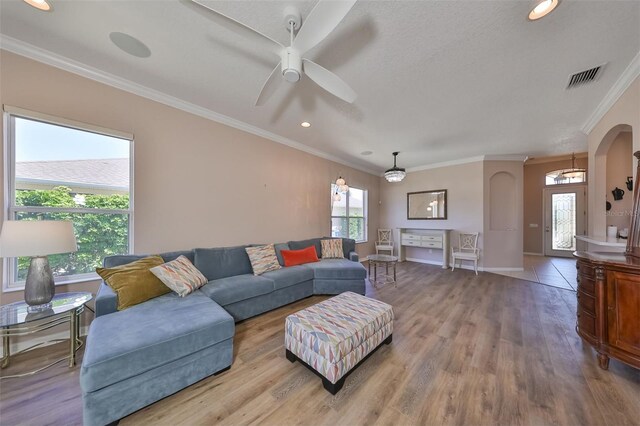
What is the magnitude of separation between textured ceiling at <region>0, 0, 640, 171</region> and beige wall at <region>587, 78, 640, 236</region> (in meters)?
0.23

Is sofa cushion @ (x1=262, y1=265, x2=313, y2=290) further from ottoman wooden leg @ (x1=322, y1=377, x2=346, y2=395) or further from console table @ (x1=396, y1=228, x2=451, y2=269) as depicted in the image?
console table @ (x1=396, y1=228, x2=451, y2=269)

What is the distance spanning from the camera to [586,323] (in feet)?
6.63

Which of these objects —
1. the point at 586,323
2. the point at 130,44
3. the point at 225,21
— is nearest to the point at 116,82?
the point at 130,44

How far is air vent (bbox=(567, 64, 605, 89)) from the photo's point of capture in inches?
88.8

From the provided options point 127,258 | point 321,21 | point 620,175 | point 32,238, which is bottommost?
point 127,258

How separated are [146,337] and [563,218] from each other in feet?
32.7

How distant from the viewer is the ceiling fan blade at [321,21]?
4.12 feet

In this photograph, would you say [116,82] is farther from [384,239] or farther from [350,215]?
[384,239]

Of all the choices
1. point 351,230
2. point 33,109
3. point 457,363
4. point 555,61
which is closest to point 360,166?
point 351,230

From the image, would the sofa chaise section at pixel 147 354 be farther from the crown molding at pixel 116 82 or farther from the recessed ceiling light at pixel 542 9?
the recessed ceiling light at pixel 542 9

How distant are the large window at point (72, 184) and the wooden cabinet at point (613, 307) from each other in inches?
187

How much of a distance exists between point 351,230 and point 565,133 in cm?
457

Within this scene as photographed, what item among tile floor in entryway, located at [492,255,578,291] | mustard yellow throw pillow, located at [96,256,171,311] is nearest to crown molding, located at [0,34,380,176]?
mustard yellow throw pillow, located at [96,256,171,311]

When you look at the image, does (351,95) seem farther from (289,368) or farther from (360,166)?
(360,166)
